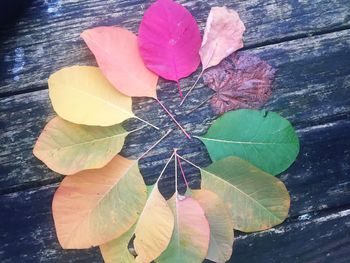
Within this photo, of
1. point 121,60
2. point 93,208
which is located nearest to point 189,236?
point 93,208

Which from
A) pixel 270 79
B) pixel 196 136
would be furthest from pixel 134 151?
pixel 270 79

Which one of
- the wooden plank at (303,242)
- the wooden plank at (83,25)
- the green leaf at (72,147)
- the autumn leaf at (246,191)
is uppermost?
the wooden plank at (83,25)

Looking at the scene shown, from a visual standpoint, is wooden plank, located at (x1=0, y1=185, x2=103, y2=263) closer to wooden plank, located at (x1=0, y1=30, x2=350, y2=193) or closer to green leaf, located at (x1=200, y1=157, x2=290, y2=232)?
wooden plank, located at (x1=0, y1=30, x2=350, y2=193)

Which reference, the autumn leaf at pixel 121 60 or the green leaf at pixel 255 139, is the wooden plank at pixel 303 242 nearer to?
the green leaf at pixel 255 139

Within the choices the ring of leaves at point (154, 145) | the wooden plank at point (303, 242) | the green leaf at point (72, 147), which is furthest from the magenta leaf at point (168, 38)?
the wooden plank at point (303, 242)

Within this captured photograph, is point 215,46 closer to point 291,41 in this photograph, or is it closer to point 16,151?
point 291,41

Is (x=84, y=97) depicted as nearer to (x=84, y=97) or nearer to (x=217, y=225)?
(x=84, y=97)

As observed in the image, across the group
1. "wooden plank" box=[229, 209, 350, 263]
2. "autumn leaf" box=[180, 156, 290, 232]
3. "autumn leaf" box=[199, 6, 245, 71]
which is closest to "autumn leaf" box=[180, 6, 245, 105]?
"autumn leaf" box=[199, 6, 245, 71]
